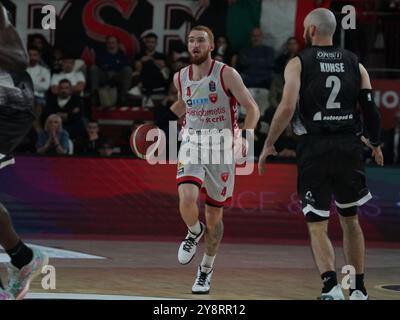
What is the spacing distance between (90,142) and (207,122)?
20.7 ft

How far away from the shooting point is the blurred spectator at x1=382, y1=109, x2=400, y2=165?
16.7 meters

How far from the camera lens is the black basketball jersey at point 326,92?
926 cm

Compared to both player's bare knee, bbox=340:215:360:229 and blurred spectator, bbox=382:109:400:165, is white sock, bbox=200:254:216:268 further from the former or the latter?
blurred spectator, bbox=382:109:400:165

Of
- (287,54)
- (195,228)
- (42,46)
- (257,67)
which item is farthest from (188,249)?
(42,46)

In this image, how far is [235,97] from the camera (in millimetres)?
10500

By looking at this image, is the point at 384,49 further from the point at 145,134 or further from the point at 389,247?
the point at 145,134

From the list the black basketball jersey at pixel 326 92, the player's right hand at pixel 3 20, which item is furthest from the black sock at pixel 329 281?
the player's right hand at pixel 3 20

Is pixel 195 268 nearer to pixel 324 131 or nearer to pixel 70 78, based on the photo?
pixel 324 131

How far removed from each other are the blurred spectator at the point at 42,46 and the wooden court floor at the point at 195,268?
3841mm

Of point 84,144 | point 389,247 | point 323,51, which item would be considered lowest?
point 389,247

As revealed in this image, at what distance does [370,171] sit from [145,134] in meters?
5.98

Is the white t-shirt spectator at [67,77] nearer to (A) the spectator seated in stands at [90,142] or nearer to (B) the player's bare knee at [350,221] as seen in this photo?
(A) the spectator seated in stands at [90,142]

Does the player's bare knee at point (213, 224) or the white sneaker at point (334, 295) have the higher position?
the player's bare knee at point (213, 224)
